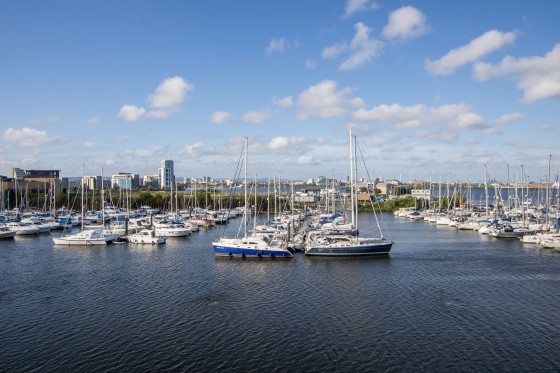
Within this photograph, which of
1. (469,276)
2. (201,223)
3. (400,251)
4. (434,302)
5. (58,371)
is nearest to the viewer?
(58,371)

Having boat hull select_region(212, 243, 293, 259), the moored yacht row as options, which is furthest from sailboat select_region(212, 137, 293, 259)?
the moored yacht row

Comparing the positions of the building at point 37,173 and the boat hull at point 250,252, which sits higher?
the building at point 37,173

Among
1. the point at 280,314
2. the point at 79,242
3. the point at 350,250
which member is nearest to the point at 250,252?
the point at 350,250

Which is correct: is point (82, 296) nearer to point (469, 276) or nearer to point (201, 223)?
point (469, 276)

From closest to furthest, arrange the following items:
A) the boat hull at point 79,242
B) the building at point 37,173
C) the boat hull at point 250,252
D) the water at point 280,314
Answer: the water at point 280,314, the boat hull at point 250,252, the boat hull at point 79,242, the building at point 37,173

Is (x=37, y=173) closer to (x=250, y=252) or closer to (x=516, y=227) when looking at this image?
(x=250, y=252)

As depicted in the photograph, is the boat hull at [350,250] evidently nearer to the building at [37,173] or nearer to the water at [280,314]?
the water at [280,314]

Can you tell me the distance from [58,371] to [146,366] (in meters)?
3.46

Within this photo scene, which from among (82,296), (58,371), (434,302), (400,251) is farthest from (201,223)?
(58,371)

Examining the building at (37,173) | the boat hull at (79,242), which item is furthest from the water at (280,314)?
the building at (37,173)

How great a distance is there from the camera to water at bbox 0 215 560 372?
19.8m

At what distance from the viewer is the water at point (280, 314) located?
779 inches

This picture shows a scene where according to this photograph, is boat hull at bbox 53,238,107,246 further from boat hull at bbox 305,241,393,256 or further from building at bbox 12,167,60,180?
building at bbox 12,167,60,180

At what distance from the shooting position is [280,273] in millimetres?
36562
